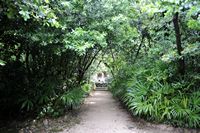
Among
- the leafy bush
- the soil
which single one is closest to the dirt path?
the soil

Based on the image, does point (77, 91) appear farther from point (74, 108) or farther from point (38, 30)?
point (38, 30)

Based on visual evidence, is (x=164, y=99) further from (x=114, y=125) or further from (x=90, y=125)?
(x=90, y=125)

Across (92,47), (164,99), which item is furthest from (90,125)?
(92,47)

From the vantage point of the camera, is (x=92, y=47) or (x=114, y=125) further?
(x=92, y=47)

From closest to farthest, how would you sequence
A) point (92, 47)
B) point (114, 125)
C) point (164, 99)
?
1. point (164, 99)
2. point (114, 125)
3. point (92, 47)

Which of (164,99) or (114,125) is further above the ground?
(164,99)

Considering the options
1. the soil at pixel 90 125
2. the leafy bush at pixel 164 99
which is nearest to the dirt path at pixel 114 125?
the soil at pixel 90 125

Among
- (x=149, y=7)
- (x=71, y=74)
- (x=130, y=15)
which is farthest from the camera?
(x=71, y=74)

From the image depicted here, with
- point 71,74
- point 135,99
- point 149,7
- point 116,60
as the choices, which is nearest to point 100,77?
point 116,60

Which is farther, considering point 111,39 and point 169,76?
point 111,39

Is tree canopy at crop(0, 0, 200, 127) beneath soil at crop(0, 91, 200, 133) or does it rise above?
above

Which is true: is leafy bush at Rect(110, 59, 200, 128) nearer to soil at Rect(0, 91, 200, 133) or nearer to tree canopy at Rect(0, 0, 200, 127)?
tree canopy at Rect(0, 0, 200, 127)

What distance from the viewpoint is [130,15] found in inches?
386

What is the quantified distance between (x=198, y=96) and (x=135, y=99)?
1797 millimetres
